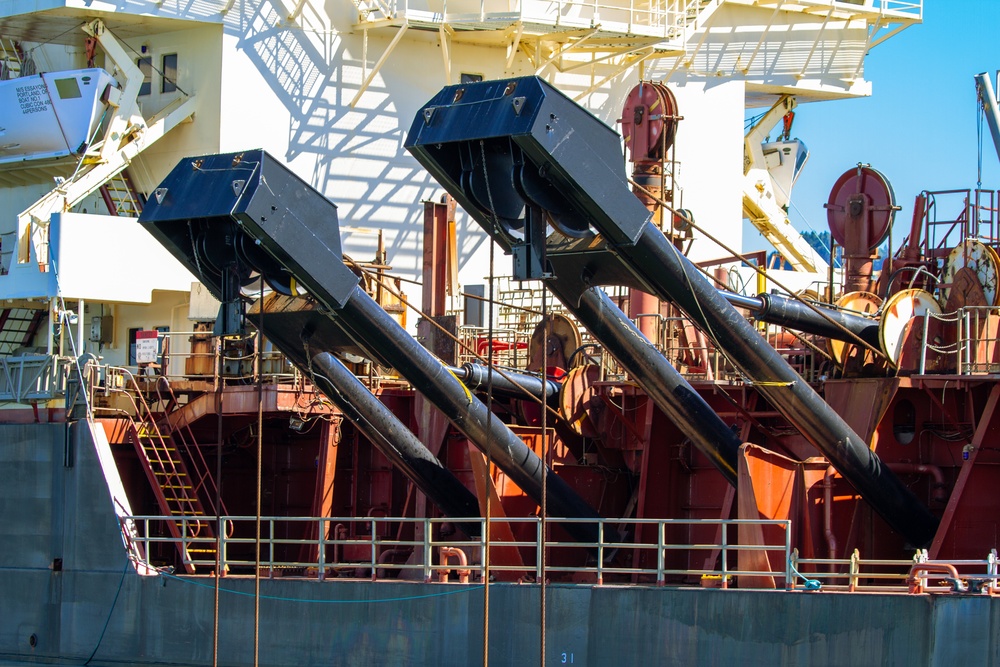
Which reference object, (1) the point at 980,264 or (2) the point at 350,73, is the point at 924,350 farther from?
(2) the point at 350,73

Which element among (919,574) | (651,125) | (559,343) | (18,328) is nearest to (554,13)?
(651,125)

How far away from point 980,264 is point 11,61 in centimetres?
1807

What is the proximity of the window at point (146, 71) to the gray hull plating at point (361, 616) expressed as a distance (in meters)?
7.48

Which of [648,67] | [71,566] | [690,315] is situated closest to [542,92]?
[690,315]

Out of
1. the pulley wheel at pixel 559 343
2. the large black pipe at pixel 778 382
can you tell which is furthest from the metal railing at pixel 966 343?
the pulley wheel at pixel 559 343

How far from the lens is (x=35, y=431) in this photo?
22.5 metres

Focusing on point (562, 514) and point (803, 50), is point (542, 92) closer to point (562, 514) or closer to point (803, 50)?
point (562, 514)

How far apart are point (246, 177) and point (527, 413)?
7.53 metres

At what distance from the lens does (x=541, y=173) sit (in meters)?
15.6

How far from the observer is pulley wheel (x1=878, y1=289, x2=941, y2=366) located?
1973cm

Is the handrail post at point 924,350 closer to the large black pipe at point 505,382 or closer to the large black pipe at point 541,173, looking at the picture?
the large black pipe at point 541,173

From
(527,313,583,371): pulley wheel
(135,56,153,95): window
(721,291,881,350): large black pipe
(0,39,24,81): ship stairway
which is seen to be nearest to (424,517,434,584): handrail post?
(721,291,881,350): large black pipe

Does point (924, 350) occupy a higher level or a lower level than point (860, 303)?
lower

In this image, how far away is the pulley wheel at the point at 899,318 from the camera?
19.7m
